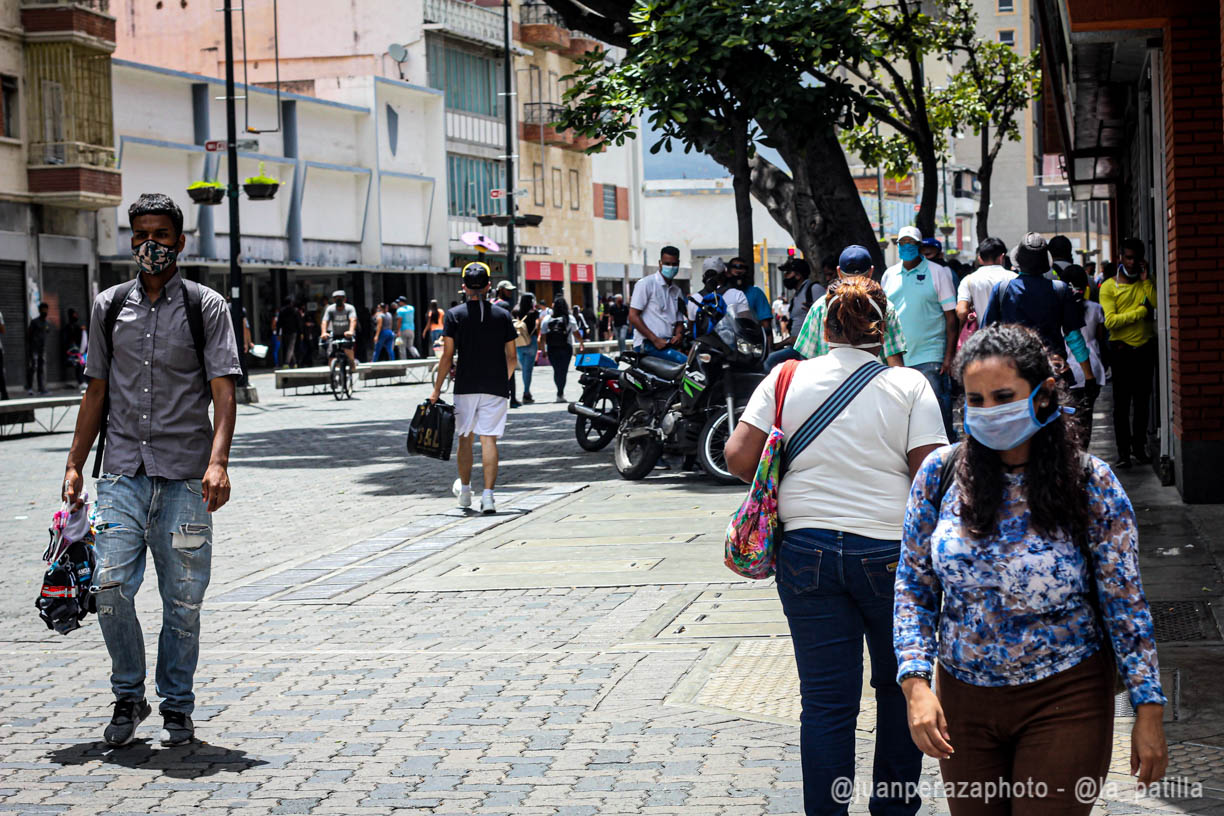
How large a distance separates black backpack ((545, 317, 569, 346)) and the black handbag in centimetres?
1309

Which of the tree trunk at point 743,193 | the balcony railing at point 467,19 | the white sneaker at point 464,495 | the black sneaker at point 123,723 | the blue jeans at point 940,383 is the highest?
the balcony railing at point 467,19

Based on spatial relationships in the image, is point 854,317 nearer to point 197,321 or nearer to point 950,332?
point 197,321

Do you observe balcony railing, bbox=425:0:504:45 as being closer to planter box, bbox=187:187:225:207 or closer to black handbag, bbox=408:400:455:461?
planter box, bbox=187:187:225:207

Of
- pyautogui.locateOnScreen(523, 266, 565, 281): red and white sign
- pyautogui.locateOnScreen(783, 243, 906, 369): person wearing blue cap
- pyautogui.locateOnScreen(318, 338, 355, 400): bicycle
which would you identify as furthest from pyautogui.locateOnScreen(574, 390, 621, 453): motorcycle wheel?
pyautogui.locateOnScreen(523, 266, 565, 281): red and white sign

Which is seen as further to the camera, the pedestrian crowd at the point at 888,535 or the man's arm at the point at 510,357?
the man's arm at the point at 510,357

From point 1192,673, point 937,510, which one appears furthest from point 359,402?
point 937,510

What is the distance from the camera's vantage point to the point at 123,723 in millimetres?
6129

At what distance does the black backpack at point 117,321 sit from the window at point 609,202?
63.8m

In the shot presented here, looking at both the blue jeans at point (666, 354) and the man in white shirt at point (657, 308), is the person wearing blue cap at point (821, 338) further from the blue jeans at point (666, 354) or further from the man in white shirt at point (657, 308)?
the man in white shirt at point (657, 308)

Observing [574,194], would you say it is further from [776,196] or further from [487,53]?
[776,196]

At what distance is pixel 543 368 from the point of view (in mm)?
44094

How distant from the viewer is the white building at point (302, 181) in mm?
43344

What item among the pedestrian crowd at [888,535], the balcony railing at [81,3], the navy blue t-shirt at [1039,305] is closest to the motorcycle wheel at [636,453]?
the navy blue t-shirt at [1039,305]

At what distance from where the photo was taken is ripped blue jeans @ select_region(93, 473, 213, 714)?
20.3 ft
